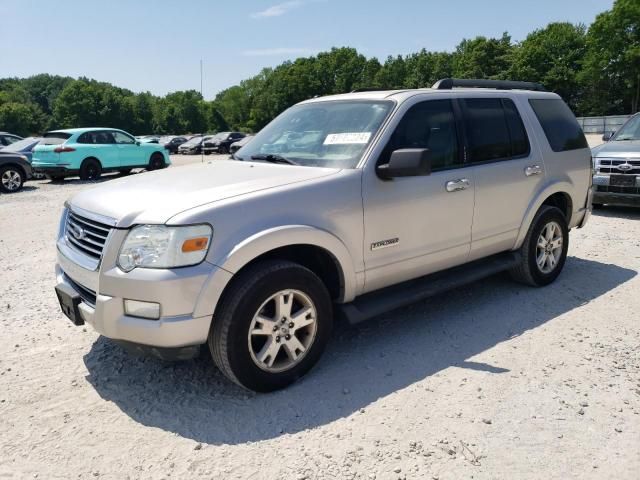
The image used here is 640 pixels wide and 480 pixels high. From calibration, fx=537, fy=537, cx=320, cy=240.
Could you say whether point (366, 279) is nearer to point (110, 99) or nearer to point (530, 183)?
point (530, 183)

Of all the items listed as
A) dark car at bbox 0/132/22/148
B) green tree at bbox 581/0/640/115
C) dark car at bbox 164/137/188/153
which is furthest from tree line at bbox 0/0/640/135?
dark car at bbox 0/132/22/148

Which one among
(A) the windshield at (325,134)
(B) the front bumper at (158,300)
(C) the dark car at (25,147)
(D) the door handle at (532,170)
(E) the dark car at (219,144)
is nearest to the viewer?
(B) the front bumper at (158,300)

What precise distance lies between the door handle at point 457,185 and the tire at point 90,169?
1497 cm

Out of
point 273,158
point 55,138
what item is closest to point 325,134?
point 273,158

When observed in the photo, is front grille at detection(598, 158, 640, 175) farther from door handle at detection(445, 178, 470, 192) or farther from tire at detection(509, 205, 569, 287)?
door handle at detection(445, 178, 470, 192)

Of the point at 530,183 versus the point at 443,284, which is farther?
the point at 530,183

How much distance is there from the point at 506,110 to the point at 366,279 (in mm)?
2356

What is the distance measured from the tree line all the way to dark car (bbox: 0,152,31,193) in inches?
1344

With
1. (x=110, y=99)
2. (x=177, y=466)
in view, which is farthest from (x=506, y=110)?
(x=110, y=99)

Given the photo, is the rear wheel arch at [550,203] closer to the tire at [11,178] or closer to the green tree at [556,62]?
the tire at [11,178]

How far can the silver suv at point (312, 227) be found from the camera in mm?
3055

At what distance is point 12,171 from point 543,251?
1449cm

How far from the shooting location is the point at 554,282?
18.2 feet

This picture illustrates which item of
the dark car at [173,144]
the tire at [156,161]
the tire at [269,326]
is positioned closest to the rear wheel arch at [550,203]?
the tire at [269,326]
